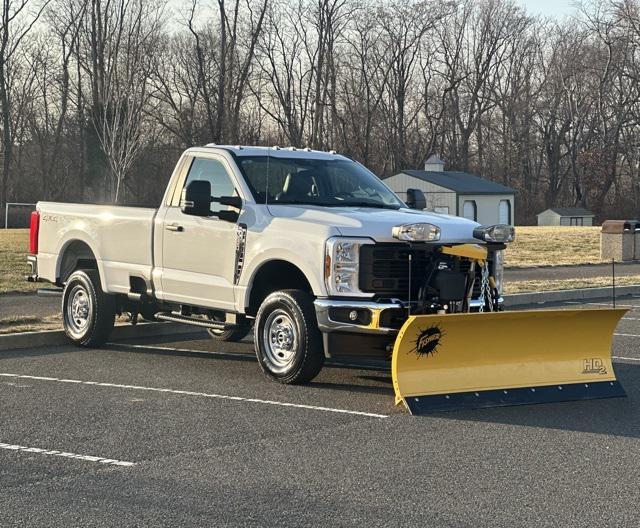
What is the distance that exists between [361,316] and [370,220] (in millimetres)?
891

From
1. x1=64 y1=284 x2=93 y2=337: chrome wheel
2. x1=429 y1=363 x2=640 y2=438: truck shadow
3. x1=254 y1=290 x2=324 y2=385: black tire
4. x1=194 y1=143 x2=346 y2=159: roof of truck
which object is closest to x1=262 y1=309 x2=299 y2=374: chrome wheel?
x1=254 y1=290 x2=324 y2=385: black tire

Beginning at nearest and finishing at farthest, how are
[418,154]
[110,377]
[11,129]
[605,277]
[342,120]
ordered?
[110,377]
[605,277]
[11,129]
[342,120]
[418,154]

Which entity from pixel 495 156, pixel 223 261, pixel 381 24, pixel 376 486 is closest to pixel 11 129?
pixel 381 24

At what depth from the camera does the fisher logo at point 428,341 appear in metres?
8.29

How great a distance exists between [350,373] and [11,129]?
56.1 meters

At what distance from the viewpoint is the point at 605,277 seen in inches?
878

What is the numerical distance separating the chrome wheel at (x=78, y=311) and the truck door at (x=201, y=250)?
133 centimetres

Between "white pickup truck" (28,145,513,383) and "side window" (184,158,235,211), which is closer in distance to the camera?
"white pickup truck" (28,145,513,383)

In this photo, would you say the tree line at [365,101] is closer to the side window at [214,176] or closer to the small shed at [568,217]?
the small shed at [568,217]

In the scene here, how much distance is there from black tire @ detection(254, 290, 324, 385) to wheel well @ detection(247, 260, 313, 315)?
16.1 inches

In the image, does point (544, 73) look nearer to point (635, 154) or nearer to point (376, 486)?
point (635, 154)

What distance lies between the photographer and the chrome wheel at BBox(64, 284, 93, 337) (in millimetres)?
11727

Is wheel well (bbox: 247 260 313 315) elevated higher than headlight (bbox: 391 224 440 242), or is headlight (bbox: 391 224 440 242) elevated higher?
headlight (bbox: 391 224 440 242)

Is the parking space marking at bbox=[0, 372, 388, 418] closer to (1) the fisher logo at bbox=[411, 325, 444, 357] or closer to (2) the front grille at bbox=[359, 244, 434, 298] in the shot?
(1) the fisher logo at bbox=[411, 325, 444, 357]
